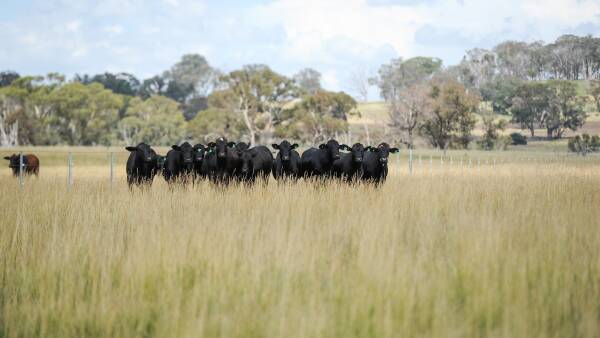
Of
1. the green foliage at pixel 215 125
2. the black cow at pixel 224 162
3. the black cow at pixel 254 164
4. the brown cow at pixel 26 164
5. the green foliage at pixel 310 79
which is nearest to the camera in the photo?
the black cow at pixel 224 162

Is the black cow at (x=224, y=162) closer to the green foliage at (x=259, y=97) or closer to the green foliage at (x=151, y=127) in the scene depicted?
the green foliage at (x=259, y=97)

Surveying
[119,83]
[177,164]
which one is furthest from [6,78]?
[177,164]

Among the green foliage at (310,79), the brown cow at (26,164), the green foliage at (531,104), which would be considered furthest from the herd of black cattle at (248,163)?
the green foliage at (310,79)

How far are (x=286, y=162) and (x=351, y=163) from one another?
1.92 meters

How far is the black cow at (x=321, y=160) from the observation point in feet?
60.4

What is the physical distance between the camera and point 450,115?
2430 inches

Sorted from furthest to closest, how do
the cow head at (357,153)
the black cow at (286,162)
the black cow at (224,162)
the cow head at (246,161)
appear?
the black cow at (286,162)
the cow head at (357,153)
the black cow at (224,162)
the cow head at (246,161)

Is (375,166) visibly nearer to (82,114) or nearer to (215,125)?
(215,125)

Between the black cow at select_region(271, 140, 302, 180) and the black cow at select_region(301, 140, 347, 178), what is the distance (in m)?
0.23

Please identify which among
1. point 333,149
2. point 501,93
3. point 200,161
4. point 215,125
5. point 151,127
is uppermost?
point 501,93

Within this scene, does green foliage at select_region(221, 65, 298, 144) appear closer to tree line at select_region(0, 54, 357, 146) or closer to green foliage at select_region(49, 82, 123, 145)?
tree line at select_region(0, 54, 357, 146)

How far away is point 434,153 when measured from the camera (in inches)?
2073

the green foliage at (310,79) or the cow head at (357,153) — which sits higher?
the green foliage at (310,79)

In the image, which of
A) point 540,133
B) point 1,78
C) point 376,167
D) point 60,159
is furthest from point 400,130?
point 1,78
